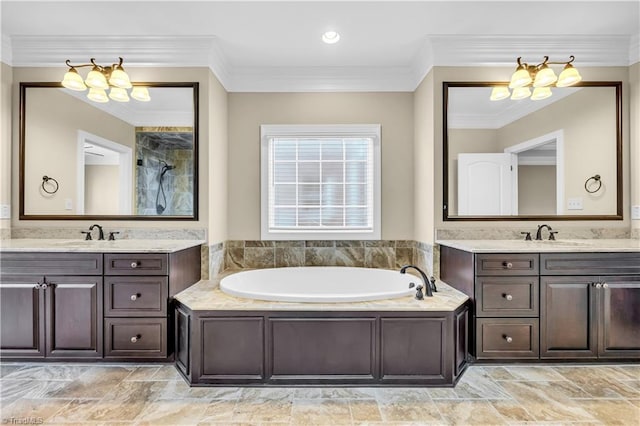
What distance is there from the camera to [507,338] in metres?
2.42

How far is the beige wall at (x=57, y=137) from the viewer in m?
3.03

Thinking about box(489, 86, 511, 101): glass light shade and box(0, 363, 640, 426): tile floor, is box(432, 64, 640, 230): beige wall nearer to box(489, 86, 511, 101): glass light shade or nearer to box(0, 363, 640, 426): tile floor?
box(489, 86, 511, 101): glass light shade

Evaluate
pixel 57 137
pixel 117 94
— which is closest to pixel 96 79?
pixel 117 94

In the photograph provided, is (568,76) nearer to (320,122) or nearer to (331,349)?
(320,122)

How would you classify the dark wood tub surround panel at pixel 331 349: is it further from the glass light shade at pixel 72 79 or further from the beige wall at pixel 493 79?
the glass light shade at pixel 72 79

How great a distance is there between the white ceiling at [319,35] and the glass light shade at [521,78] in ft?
0.88

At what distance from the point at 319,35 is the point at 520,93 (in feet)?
5.81

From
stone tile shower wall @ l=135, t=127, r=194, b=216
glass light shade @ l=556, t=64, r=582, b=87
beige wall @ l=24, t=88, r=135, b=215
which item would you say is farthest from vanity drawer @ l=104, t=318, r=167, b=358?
glass light shade @ l=556, t=64, r=582, b=87

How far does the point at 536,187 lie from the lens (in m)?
3.02

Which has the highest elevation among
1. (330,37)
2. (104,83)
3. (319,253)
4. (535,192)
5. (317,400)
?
(330,37)

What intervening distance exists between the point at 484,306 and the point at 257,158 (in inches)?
95.8

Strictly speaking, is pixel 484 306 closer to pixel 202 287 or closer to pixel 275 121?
pixel 202 287

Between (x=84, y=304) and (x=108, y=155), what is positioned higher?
(x=108, y=155)

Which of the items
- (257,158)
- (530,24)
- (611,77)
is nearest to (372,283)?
(257,158)
